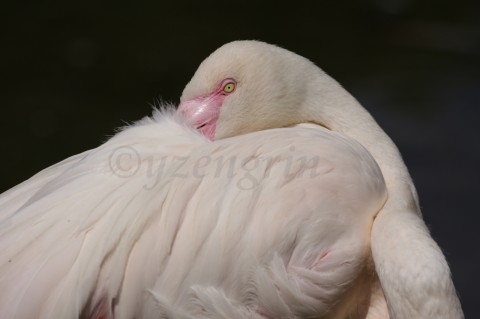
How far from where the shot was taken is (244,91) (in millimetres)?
3559

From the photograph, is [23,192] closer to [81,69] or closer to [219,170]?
[219,170]

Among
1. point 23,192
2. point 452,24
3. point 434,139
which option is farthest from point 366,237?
point 452,24

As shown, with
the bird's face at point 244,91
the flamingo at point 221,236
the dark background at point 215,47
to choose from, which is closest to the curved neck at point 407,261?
the flamingo at point 221,236

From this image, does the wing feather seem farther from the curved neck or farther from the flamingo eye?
the flamingo eye

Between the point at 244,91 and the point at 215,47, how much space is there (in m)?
4.25

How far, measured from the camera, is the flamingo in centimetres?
283

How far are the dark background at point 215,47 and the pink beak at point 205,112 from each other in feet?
9.88

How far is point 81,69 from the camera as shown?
753cm

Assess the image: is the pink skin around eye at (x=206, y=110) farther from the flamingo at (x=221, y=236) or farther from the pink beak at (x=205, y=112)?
the flamingo at (x=221, y=236)

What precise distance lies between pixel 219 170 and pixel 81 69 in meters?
4.73

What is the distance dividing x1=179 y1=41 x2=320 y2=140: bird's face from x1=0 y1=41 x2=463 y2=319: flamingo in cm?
28

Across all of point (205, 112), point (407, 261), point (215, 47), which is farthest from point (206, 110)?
point (215, 47)

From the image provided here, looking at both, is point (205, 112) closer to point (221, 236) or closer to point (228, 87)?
point (228, 87)

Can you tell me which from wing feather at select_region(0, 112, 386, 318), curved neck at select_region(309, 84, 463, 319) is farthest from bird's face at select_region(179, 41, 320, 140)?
curved neck at select_region(309, 84, 463, 319)
